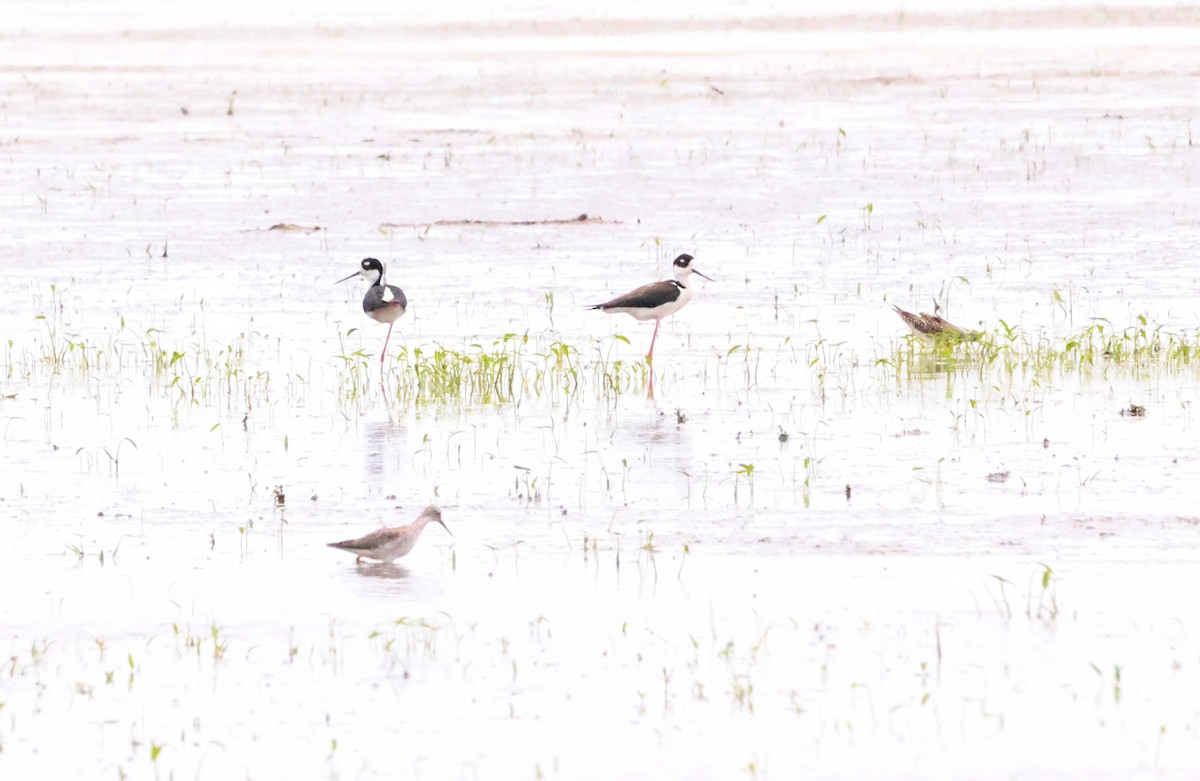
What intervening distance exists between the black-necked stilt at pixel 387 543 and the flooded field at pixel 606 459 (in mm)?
114

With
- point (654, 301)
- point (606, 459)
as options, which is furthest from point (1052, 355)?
point (606, 459)

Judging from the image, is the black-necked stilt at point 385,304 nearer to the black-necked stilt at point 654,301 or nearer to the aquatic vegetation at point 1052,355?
the black-necked stilt at point 654,301

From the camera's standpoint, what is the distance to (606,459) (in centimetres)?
1075

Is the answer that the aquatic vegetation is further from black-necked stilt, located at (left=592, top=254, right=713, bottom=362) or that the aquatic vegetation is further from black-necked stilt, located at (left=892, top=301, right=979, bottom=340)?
black-necked stilt, located at (left=592, top=254, right=713, bottom=362)

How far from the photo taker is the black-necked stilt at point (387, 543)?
27.5ft

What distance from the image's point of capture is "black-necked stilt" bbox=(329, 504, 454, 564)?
8.38 meters

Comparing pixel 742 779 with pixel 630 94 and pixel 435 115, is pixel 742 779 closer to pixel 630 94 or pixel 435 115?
pixel 435 115

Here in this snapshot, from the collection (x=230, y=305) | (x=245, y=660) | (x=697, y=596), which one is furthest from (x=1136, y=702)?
(x=230, y=305)

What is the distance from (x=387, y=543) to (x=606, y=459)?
8.43ft

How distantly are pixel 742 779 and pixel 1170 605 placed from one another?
243 centimetres

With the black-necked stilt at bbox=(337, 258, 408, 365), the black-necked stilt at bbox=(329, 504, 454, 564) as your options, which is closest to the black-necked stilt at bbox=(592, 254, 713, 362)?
the black-necked stilt at bbox=(337, 258, 408, 365)

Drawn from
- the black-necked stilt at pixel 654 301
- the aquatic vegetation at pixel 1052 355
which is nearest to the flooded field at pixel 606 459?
the aquatic vegetation at pixel 1052 355

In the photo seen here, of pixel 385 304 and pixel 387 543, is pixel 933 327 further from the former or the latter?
pixel 387 543

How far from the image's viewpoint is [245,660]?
23.8 ft
